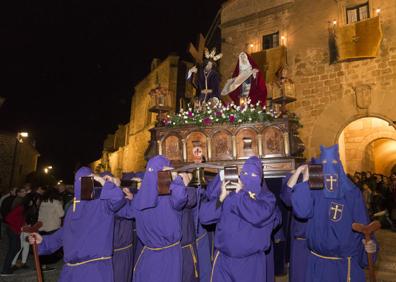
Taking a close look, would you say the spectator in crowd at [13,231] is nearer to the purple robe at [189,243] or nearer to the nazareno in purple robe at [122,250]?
the nazareno in purple robe at [122,250]

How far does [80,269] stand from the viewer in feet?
12.1

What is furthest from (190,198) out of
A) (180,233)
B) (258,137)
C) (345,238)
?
(258,137)

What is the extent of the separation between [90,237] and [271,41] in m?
13.6

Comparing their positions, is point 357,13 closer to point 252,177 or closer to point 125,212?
point 252,177

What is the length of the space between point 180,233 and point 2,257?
7964mm

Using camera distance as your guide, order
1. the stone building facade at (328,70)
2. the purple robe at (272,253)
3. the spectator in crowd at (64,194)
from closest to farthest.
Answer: the purple robe at (272,253) < the spectator in crowd at (64,194) < the stone building facade at (328,70)

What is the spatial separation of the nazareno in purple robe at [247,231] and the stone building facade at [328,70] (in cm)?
1015

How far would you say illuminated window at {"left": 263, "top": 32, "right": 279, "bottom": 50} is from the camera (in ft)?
48.8

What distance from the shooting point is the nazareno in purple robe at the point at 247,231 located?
3.44 metres

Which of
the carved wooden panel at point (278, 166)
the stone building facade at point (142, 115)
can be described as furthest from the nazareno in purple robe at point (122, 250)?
the stone building facade at point (142, 115)

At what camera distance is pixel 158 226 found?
3893 mm

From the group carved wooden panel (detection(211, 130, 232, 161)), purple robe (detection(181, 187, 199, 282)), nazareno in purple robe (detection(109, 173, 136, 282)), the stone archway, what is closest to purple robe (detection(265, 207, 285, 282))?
purple robe (detection(181, 187, 199, 282))

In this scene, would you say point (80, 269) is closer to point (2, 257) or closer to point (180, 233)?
point (180, 233)

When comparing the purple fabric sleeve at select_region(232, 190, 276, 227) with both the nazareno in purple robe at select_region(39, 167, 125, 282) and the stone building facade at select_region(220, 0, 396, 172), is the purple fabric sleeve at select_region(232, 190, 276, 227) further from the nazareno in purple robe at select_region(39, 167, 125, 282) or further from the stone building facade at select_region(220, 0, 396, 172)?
the stone building facade at select_region(220, 0, 396, 172)
